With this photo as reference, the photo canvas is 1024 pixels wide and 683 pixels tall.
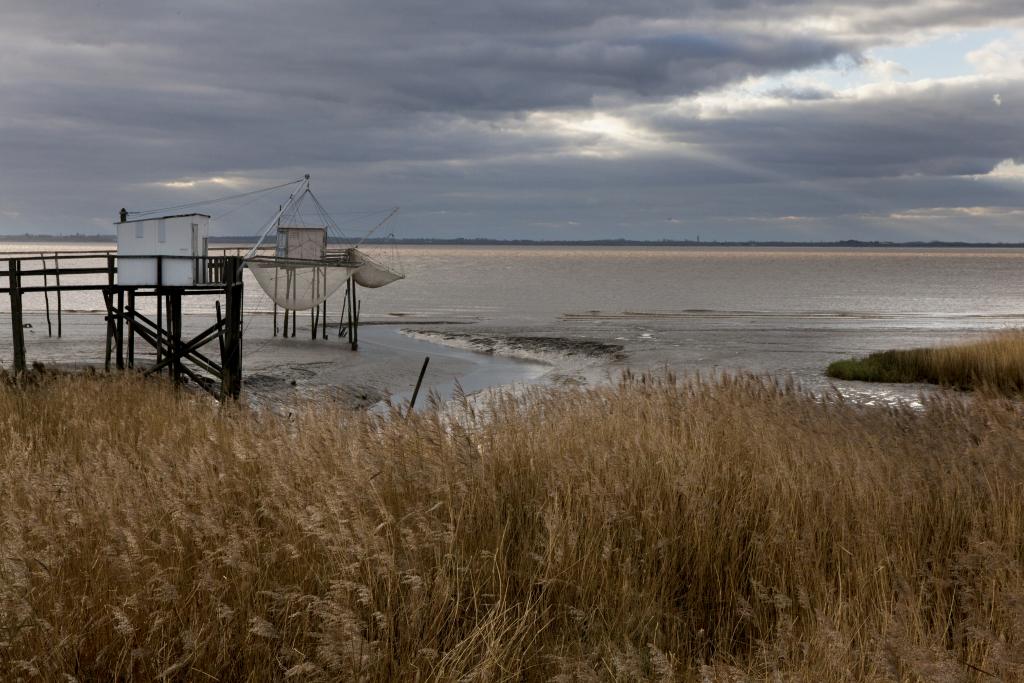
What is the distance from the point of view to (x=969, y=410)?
35.0 feet

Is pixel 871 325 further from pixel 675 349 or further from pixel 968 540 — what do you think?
pixel 968 540

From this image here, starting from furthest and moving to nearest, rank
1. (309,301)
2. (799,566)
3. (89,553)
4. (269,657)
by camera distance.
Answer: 1. (309,301)
2. (799,566)
3. (89,553)
4. (269,657)

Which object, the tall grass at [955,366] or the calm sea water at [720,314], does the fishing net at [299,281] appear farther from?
the tall grass at [955,366]


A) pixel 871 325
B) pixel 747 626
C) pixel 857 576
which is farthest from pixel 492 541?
pixel 871 325

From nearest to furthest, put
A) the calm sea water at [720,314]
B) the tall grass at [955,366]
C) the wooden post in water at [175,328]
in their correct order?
the tall grass at [955,366], the wooden post in water at [175,328], the calm sea water at [720,314]

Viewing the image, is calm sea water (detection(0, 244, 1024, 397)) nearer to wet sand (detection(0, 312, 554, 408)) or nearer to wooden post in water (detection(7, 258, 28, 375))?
wet sand (detection(0, 312, 554, 408))

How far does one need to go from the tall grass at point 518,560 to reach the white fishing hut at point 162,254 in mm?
18975

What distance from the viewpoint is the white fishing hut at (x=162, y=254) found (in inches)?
1025

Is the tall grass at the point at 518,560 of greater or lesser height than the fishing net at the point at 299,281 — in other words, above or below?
below

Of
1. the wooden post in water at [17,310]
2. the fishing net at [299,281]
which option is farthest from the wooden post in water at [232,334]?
the fishing net at [299,281]

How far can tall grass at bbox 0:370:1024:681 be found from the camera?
439 centimetres

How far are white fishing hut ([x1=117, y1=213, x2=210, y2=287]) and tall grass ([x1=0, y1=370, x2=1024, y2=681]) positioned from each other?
62.3ft

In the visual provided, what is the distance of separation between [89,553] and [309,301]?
39.9 metres

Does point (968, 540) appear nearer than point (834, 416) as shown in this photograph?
Yes
